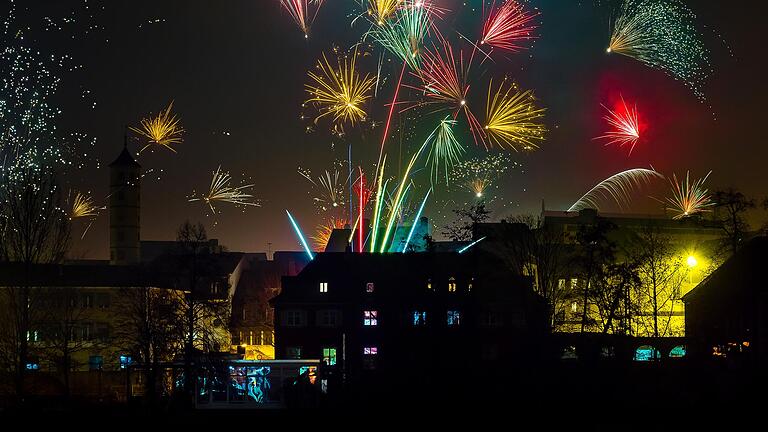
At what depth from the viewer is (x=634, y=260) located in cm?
6738

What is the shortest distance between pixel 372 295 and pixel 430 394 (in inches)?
816

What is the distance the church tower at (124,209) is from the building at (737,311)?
7178cm

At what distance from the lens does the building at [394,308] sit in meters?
65.8

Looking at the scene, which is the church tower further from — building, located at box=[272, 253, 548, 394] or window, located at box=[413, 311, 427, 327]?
window, located at box=[413, 311, 427, 327]

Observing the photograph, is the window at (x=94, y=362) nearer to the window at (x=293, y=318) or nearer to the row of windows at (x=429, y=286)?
the window at (x=293, y=318)

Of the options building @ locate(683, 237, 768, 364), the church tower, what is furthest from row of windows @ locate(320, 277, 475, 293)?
the church tower

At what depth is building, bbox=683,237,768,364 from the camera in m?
58.0

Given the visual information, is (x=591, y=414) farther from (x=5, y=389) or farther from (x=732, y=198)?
(x=5, y=389)

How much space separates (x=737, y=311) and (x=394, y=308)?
22.7 meters

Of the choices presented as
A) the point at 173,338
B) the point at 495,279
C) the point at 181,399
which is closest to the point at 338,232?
the point at 495,279

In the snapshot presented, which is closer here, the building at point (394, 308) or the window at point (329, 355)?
the building at point (394, 308)

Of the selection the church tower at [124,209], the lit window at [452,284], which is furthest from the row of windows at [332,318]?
the church tower at [124,209]

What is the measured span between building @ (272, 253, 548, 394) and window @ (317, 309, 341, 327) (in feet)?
0.23

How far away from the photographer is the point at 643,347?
216ft
